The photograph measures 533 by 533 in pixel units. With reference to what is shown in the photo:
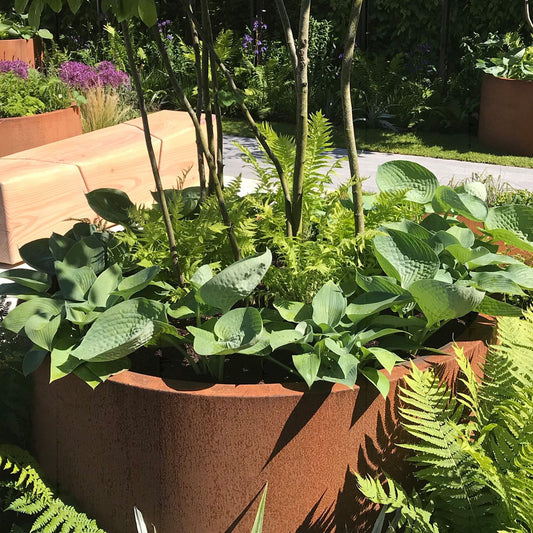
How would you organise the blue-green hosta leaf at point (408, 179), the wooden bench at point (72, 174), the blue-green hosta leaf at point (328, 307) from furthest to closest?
1. the wooden bench at point (72, 174)
2. the blue-green hosta leaf at point (408, 179)
3. the blue-green hosta leaf at point (328, 307)

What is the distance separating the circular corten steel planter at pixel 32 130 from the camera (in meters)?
6.14

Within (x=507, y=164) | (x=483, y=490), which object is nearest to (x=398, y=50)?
(x=507, y=164)

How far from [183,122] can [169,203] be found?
3.48m

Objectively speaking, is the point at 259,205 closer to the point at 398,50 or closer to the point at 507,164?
the point at 507,164

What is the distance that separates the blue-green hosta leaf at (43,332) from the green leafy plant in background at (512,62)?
7.44 meters

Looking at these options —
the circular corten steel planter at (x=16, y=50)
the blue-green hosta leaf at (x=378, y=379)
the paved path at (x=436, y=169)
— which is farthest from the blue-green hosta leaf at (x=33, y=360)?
the circular corten steel planter at (x=16, y=50)

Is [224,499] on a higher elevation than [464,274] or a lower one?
lower

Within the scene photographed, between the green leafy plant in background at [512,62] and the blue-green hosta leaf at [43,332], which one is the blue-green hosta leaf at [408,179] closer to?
the blue-green hosta leaf at [43,332]

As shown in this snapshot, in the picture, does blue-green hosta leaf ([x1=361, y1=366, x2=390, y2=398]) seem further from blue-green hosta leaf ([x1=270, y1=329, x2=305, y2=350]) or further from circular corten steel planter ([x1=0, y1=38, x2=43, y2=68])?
circular corten steel planter ([x1=0, y1=38, x2=43, y2=68])

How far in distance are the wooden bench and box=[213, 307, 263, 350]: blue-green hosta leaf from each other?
234cm

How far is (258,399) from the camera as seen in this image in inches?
73.2

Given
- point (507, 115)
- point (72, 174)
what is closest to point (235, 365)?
point (72, 174)

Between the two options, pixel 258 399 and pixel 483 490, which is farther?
pixel 483 490

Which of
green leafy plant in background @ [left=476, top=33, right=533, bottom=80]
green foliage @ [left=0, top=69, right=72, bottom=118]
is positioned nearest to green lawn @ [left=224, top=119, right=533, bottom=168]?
green leafy plant in background @ [left=476, top=33, right=533, bottom=80]
